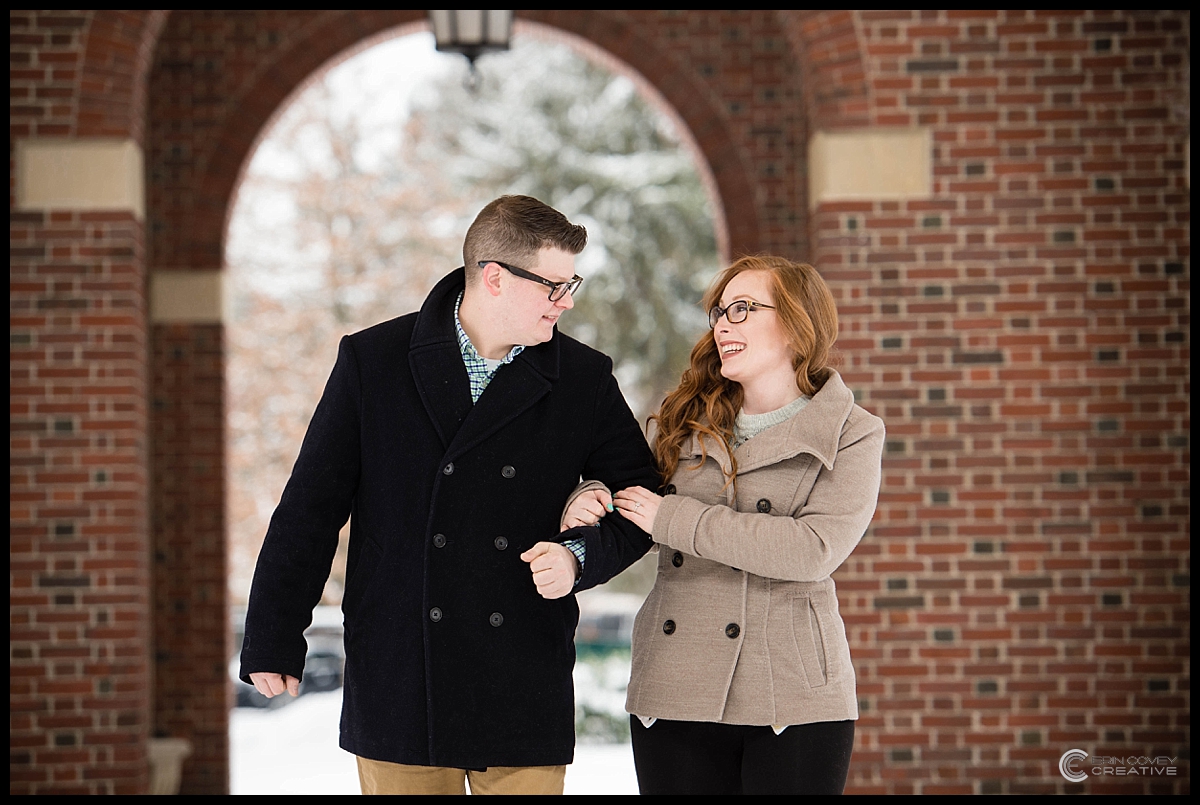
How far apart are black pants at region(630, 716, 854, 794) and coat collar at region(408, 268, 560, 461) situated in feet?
2.71

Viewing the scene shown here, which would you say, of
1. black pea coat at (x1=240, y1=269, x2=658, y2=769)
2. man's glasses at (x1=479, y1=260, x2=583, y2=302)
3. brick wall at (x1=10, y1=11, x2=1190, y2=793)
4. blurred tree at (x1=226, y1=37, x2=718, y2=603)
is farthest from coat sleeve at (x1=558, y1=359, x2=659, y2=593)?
blurred tree at (x1=226, y1=37, x2=718, y2=603)

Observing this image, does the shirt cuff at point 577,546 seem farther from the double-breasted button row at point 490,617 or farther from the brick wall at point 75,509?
the brick wall at point 75,509

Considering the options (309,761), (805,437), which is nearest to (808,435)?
(805,437)

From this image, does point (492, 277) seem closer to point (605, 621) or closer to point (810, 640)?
point (810, 640)

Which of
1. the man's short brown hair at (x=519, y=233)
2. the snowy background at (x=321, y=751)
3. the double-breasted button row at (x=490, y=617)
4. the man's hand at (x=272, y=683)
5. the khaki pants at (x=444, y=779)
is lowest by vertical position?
the snowy background at (x=321, y=751)

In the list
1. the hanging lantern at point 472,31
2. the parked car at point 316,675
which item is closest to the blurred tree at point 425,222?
the parked car at point 316,675

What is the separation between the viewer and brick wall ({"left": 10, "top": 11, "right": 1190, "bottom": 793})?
18.9 ft

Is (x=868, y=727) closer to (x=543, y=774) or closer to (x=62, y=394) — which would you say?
(x=543, y=774)

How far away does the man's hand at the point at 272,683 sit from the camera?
303 cm

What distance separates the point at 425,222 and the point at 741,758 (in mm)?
16681

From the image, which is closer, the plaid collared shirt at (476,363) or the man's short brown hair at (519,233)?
the man's short brown hair at (519,233)

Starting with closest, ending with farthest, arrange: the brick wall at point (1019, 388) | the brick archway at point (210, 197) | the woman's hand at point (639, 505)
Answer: the woman's hand at point (639, 505), the brick wall at point (1019, 388), the brick archway at point (210, 197)

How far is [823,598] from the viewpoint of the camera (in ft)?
10.3

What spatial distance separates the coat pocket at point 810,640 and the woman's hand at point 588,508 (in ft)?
1.70
